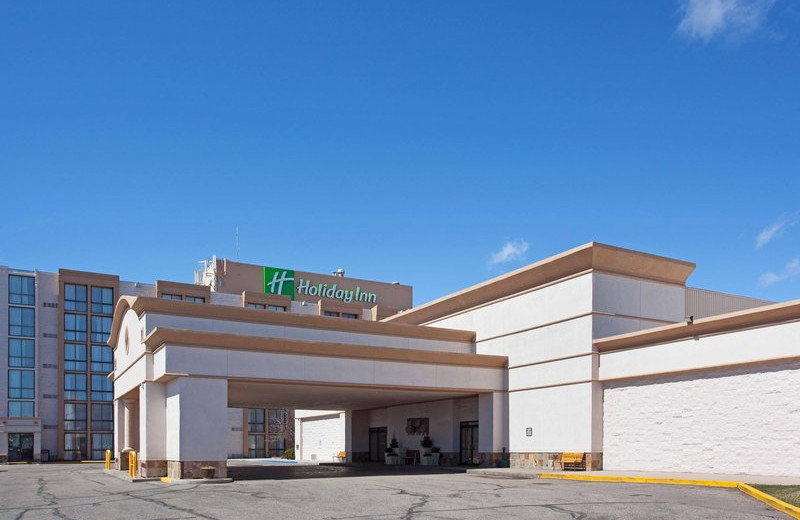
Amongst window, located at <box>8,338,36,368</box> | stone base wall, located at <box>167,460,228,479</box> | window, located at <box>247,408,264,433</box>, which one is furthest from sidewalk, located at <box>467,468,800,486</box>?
window, located at <box>8,338,36,368</box>

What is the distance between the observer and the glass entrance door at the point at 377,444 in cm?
4450

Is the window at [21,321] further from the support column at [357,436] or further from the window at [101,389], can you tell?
the support column at [357,436]

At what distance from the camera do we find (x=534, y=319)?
3322 centimetres

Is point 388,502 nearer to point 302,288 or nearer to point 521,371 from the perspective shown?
point 521,371

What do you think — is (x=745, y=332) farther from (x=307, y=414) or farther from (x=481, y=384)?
(x=307, y=414)

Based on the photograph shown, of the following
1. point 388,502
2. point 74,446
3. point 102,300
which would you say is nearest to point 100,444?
point 74,446

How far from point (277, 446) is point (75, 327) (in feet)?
69.9

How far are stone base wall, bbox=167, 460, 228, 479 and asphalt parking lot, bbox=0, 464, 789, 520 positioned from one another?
2766mm

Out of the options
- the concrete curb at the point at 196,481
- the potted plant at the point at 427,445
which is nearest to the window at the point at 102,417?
the potted plant at the point at 427,445

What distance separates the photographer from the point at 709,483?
2155 cm

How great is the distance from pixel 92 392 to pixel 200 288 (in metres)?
12.8

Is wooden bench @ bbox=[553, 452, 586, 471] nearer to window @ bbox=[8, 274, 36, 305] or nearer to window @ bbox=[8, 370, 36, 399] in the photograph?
window @ bbox=[8, 370, 36, 399]

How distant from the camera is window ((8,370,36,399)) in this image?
6556 cm

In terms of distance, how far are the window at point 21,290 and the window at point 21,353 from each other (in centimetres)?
332
